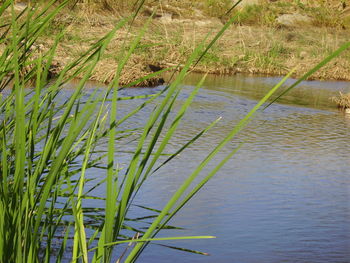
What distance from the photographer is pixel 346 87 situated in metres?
9.40

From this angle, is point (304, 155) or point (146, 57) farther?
point (146, 57)

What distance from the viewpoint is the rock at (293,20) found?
16.4m

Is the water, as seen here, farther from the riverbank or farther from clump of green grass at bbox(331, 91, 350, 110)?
the riverbank

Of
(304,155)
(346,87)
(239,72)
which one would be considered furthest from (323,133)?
(239,72)

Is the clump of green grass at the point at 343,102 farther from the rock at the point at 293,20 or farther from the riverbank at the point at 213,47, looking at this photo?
the rock at the point at 293,20

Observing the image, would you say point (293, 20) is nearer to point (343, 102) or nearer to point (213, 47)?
point (213, 47)

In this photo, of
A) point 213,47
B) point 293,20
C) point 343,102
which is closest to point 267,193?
point 343,102

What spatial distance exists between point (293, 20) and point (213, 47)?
603 cm

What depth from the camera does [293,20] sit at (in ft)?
55.0

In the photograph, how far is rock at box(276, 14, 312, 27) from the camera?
16.4 metres

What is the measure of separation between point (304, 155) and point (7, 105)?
10.3ft

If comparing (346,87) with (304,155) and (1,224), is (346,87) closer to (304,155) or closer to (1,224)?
(304,155)

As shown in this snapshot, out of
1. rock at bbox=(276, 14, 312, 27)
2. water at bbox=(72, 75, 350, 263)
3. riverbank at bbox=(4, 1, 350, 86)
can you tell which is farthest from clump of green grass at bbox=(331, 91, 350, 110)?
rock at bbox=(276, 14, 312, 27)

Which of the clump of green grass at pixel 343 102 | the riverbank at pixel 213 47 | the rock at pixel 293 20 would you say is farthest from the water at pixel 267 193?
the rock at pixel 293 20
